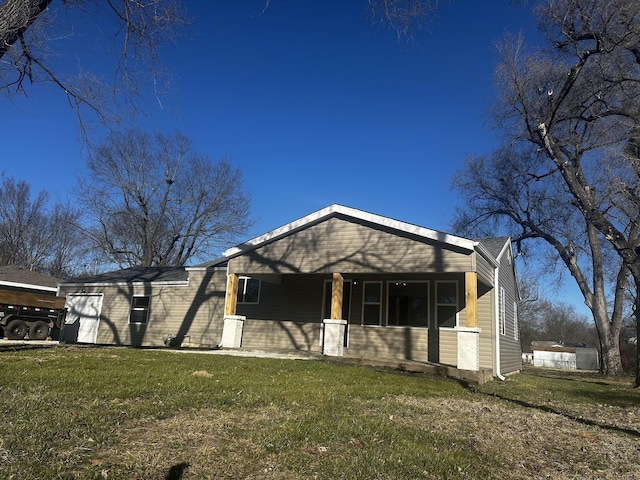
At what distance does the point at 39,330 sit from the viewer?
17.5 meters

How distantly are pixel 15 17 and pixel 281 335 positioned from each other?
39.5 feet

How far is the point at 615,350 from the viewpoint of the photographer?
21.1m

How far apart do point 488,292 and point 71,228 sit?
116ft

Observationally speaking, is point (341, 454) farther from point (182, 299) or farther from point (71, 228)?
point (71, 228)

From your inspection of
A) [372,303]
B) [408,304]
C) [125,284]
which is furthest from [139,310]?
[408,304]

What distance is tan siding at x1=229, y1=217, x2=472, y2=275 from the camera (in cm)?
1156

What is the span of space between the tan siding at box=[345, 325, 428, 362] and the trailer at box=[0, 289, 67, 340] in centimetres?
1210

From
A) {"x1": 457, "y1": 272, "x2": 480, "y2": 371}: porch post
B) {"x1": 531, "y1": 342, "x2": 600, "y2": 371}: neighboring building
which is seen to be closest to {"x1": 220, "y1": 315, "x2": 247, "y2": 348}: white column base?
{"x1": 457, "y1": 272, "x2": 480, "y2": 371}: porch post

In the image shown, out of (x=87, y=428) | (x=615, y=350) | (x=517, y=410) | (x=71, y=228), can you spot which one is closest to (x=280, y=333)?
(x=517, y=410)

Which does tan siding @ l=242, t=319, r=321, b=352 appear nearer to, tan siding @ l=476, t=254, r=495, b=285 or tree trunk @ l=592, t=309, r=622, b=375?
tan siding @ l=476, t=254, r=495, b=285

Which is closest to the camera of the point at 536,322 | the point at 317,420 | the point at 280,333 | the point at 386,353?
the point at 317,420

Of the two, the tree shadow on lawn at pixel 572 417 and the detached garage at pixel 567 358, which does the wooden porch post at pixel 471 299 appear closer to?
the tree shadow on lawn at pixel 572 417

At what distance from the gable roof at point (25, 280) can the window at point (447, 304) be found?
726 inches

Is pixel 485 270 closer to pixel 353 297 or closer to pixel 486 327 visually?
pixel 486 327
